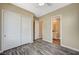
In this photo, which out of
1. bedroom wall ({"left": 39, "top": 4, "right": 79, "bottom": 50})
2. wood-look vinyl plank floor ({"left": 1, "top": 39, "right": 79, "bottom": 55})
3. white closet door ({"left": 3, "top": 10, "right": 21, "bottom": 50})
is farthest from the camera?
bedroom wall ({"left": 39, "top": 4, "right": 79, "bottom": 50})

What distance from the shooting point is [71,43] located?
10.1ft

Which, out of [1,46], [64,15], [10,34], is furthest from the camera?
[64,15]

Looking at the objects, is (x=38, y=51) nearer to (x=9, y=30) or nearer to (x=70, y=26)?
(x=9, y=30)

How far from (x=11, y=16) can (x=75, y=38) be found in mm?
2470

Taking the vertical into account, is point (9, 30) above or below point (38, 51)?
above

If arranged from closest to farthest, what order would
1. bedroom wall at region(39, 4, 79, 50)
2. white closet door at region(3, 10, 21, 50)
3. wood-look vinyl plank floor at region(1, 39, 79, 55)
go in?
1. wood-look vinyl plank floor at region(1, 39, 79, 55)
2. white closet door at region(3, 10, 21, 50)
3. bedroom wall at region(39, 4, 79, 50)

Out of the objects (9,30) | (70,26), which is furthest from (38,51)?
(70,26)

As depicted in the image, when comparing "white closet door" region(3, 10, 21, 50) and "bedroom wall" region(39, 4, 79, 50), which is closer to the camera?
"white closet door" region(3, 10, 21, 50)

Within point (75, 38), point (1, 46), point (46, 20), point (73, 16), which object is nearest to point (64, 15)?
point (73, 16)

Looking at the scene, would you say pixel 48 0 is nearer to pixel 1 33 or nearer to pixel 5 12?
pixel 5 12

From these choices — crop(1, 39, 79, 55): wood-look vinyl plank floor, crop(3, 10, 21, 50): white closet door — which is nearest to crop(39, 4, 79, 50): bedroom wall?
crop(1, 39, 79, 55): wood-look vinyl plank floor

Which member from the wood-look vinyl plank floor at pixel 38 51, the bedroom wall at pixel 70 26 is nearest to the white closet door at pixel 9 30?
the wood-look vinyl plank floor at pixel 38 51

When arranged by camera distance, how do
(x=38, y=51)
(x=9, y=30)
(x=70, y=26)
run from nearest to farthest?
(x=38, y=51)
(x=9, y=30)
(x=70, y=26)

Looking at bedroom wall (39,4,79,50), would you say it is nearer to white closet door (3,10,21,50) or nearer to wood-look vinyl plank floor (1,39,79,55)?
wood-look vinyl plank floor (1,39,79,55)
